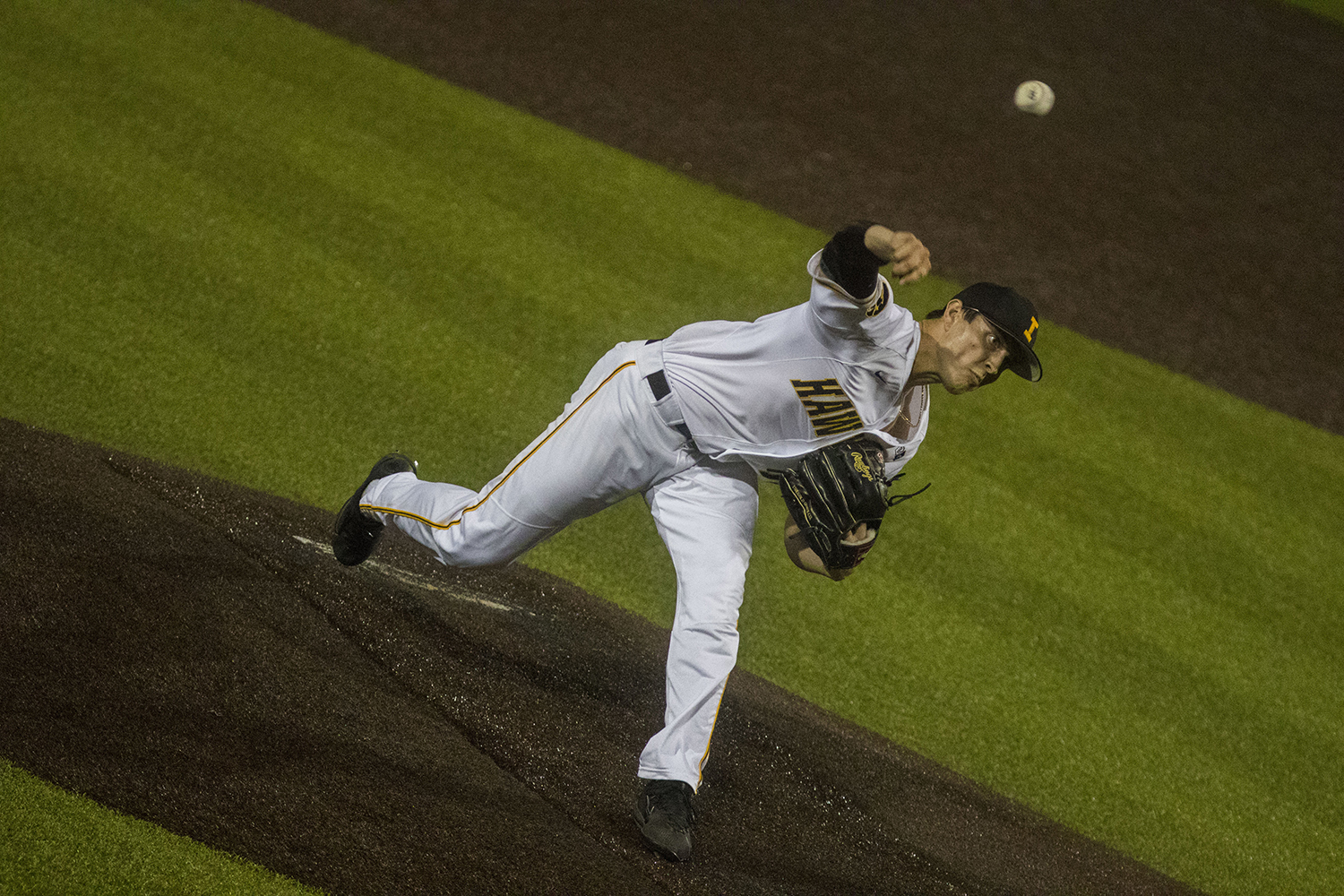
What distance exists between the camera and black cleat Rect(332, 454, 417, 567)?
3.62 metres

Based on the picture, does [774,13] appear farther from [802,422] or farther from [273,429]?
[802,422]

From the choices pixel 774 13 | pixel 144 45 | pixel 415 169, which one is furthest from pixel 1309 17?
pixel 144 45

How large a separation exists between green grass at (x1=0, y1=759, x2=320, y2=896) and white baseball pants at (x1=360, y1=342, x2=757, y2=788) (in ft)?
3.45

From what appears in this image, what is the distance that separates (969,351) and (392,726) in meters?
1.92

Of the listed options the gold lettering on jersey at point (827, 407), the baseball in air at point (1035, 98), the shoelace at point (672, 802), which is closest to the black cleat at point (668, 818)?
the shoelace at point (672, 802)

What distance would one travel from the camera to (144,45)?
22.5 feet

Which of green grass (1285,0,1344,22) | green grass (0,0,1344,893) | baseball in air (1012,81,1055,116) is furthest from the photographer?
green grass (1285,0,1344,22)

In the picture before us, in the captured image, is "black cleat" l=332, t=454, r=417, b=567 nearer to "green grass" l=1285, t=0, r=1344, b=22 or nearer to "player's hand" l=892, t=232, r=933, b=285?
"player's hand" l=892, t=232, r=933, b=285

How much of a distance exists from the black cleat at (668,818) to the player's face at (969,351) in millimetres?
1321

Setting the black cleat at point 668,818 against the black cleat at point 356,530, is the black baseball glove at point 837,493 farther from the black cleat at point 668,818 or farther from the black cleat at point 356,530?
the black cleat at point 356,530

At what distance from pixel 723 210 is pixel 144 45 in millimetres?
3721

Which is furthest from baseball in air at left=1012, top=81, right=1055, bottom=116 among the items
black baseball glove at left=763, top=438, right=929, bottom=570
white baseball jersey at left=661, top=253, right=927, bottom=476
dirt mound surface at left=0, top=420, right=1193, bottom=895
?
dirt mound surface at left=0, top=420, right=1193, bottom=895

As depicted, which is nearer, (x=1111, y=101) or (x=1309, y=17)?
(x=1111, y=101)

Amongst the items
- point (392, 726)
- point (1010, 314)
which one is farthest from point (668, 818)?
point (1010, 314)
